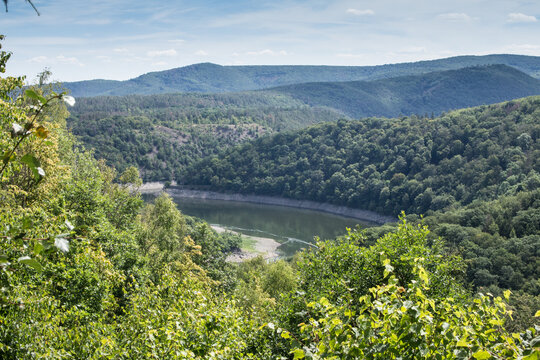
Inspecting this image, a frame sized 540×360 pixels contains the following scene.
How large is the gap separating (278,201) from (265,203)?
4.85m

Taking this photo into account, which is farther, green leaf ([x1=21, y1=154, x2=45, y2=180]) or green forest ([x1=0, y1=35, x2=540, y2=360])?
green forest ([x1=0, y1=35, x2=540, y2=360])

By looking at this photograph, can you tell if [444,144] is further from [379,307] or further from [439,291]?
[379,307]

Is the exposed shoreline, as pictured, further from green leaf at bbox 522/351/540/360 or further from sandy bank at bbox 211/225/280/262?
green leaf at bbox 522/351/540/360

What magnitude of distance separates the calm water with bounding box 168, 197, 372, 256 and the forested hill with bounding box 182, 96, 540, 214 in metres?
13.5

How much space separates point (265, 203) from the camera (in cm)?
17012

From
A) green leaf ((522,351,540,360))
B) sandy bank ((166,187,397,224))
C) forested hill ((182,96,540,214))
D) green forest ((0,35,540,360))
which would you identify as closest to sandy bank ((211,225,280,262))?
green forest ((0,35,540,360))

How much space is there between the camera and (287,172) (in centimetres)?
18662

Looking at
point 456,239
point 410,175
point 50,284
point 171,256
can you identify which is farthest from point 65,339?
point 410,175

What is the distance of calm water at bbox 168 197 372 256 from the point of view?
11350 cm

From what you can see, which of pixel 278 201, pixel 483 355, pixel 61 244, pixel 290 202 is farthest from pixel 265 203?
pixel 61 244

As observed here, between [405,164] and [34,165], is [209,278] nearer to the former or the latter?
[34,165]

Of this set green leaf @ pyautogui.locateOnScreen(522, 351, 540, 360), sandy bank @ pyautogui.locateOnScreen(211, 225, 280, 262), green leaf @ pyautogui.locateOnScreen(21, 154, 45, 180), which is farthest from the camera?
sandy bank @ pyautogui.locateOnScreen(211, 225, 280, 262)

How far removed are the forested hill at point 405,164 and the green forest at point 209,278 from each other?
6.28 meters

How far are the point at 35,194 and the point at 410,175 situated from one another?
5623 inches
